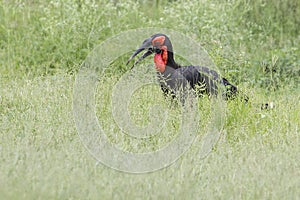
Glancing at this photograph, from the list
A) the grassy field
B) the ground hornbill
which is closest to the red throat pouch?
the ground hornbill

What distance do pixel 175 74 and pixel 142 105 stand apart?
0.44 metres

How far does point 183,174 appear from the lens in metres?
4.39

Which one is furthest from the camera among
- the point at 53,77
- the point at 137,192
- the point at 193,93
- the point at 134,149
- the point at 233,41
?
the point at 233,41

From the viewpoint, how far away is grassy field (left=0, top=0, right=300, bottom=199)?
416cm

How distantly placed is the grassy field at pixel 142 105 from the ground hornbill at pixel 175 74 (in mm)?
157

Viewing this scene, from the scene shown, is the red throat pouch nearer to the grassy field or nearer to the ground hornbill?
the ground hornbill

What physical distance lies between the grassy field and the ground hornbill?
16cm

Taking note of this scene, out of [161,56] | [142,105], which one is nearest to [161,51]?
[161,56]

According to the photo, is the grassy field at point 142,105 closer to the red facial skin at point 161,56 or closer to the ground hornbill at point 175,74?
the ground hornbill at point 175,74

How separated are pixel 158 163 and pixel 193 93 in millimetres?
1282

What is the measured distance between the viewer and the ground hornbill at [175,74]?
19.5 feet

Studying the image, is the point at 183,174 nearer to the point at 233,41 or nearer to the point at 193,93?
the point at 193,93

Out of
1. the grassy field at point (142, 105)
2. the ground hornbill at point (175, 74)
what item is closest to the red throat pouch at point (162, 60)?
the ground hornbill at point (175, 74)

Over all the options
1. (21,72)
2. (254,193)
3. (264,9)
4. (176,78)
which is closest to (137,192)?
(254,193)
